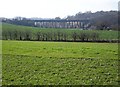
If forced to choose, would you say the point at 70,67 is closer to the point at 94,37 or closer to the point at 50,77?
the point at 50,77

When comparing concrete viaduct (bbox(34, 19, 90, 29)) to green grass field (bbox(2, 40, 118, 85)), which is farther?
concrete viaduct (bbox(34, 19, 90, 29))

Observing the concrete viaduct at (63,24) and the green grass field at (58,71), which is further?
the concrete viaduct at (63,24)

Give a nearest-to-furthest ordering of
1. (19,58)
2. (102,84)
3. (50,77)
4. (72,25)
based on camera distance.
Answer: (102,84) < (50,77) < (19,58) < (72,25)

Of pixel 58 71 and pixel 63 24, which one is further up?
pixel 63 24

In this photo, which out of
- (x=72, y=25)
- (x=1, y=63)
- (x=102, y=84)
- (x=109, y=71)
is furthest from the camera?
(x=72, y=25)

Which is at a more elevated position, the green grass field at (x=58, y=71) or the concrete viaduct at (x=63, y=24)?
the concrete viaduct at (x=63, y=24)

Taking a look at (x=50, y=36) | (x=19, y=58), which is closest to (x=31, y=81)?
(x=19, y=58)

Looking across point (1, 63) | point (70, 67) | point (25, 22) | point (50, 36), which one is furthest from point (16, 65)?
point (25, 22)

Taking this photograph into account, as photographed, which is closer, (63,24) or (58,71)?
(58,71)

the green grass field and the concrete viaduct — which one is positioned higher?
the concrete viaduct

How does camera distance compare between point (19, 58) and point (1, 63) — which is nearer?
point (1, 63)

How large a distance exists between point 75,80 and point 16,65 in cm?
589

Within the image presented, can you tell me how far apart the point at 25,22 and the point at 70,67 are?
100 m

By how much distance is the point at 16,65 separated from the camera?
1800cm
